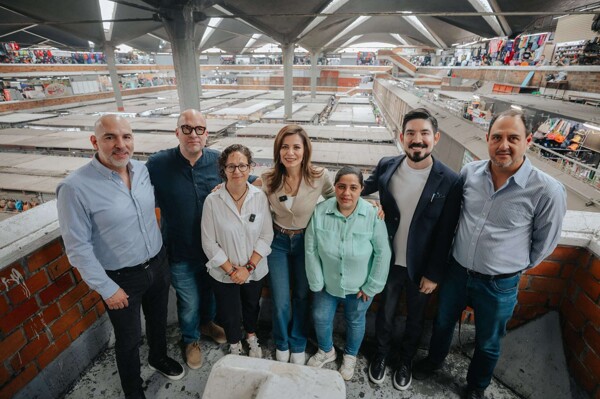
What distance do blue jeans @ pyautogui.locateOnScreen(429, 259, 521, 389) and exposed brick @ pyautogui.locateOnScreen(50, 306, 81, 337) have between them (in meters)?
2.59

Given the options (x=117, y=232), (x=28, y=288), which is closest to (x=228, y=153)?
(x=117, y=232)

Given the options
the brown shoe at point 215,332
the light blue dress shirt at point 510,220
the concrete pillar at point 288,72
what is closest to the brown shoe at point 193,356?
the brown shoe at point 215,332

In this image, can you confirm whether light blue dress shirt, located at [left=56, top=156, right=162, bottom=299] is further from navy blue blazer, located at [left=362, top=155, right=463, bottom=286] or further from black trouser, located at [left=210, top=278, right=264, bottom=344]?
→ navy blue blazer, located at [left=362, top=155, right=463, bottom=286]

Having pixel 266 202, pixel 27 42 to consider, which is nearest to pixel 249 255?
pixel 266 202

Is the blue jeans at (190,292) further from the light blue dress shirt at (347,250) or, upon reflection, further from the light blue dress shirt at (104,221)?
the light blue dress shirt at (347,250)

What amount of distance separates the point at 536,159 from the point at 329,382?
7.13 metres

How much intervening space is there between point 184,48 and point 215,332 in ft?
23.7

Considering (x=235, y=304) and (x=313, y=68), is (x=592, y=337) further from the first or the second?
(x=313, y=68)

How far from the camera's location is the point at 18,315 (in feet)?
5.72

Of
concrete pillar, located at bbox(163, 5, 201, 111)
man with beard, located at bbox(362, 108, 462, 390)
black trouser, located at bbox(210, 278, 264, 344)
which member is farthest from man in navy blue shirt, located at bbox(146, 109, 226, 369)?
concrete pillar, located at bbox(163, 5, 201, 111)

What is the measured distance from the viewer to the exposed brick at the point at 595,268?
1.83 m

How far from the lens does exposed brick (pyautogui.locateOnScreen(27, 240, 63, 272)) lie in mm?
1789

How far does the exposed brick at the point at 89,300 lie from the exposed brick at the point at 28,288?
0.35 metres

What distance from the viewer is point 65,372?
206 centimetres
